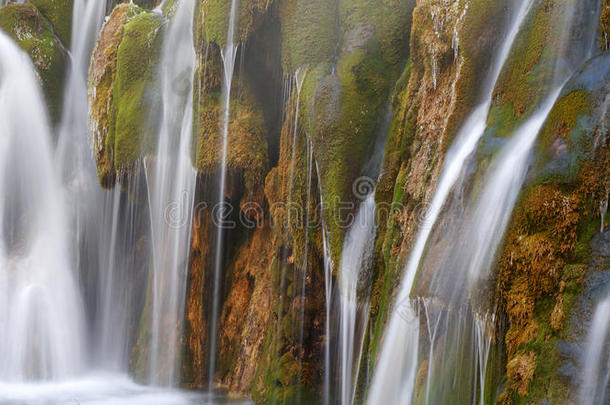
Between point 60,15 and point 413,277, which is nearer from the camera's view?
point 413,277

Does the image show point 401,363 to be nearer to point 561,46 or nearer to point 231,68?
point 561,46

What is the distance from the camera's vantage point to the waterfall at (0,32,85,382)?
14.8 meters

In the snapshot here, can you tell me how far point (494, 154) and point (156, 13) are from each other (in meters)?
10.7

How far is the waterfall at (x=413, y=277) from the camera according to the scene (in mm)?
7270

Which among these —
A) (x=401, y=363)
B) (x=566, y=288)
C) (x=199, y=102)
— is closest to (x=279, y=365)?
(x=401, y=363)

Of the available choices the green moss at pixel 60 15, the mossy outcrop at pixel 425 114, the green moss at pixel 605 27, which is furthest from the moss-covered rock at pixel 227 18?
the green moss at pixel 60 15

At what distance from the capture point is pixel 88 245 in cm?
1631

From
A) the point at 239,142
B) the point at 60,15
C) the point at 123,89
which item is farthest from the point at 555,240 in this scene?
the point at 60,15

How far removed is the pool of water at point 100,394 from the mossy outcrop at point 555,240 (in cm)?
644

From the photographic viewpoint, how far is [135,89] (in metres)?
14.3

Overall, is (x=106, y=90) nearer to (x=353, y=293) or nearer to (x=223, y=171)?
(x=223, y=171)

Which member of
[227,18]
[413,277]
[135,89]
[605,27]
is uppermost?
[227,18]

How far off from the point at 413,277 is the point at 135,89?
28.6 feet

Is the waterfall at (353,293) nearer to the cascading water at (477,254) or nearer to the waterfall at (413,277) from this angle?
the waterfall at (413,277)
